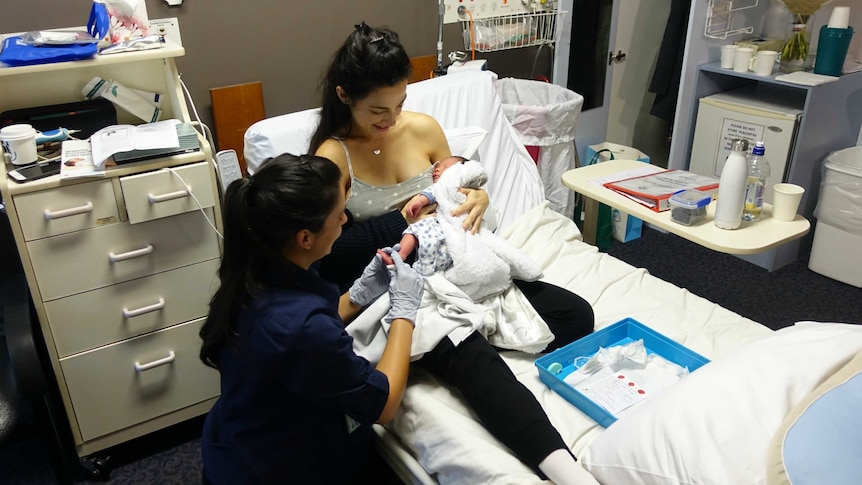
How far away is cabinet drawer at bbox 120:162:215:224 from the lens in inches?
66.4

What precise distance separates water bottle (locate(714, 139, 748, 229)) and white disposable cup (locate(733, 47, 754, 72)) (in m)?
1.37

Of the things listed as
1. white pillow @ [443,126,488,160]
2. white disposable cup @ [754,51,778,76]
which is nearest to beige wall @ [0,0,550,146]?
white pillow @ [443,126,488,160]

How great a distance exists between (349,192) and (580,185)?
71 cm

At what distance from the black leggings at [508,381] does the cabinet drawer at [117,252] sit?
30.7 inches

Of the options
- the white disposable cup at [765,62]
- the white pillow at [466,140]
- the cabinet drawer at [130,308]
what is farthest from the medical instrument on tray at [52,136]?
the white disposable cup at [765,62]

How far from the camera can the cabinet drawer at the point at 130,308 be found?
5.67 ft

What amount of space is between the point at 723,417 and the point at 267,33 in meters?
2.03

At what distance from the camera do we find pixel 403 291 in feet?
4.73

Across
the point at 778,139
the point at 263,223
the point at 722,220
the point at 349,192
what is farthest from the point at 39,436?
the point at 778,139

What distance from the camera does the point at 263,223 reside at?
113cm

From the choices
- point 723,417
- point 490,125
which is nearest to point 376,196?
point 490,125

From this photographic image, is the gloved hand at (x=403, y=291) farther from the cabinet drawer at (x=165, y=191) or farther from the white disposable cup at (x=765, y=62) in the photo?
the white disposable cup at (x=765, y=62)

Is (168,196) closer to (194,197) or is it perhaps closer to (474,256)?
(194,197)

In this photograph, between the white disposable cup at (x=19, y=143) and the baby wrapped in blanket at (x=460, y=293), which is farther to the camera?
the white disposable cup at (x=19, y=143)
